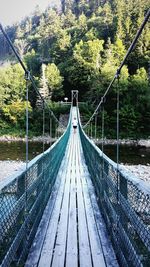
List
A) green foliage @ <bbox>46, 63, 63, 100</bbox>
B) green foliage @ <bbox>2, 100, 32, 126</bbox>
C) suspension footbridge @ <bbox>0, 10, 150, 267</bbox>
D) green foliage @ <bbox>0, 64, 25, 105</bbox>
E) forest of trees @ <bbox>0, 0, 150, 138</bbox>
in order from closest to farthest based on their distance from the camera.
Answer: suspension footbridge @ <bbox>0, 10, 150, 267</bbox>, forest of trees @ <bbox>0, 0, 150, 138</bbox>, green foliage @ <bbox>2, 100, 32, 126</bbox>, green foliage @ <bbox>0, 64, 25, 105</bbox>, green foliage @ <bbox>46, 63, 63, 100</bbox>

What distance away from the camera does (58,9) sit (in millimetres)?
84375

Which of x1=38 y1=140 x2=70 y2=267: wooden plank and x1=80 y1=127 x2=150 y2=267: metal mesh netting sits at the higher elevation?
x1=80 y1=127 x2=150 y2=267: metal mesh netting

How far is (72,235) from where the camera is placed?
260 centimetres

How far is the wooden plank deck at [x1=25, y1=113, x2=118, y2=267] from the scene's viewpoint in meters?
2.10

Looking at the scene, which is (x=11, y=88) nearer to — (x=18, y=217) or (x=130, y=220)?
(x=18, y=217)

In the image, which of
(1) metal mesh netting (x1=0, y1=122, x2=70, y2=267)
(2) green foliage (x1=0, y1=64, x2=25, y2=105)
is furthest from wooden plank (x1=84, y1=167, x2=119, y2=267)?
(2) green foliage (x1=0, y1=64, x2=25, y2=105)

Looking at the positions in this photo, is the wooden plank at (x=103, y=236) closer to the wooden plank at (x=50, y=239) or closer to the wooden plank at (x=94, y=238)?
the wooden plank at (x=94, y=238)

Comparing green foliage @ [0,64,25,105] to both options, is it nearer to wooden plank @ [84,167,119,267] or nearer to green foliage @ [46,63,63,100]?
green foliage @ [46,63,63,100]

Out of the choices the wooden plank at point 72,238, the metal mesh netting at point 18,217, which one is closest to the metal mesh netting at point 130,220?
the wooden plank at point 72,238

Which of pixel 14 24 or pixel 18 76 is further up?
pixel 14 24

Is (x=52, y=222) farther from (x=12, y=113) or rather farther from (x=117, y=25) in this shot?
(x=117, y=25)

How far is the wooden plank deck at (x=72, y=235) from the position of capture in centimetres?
210

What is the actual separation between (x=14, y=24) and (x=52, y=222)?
301ft

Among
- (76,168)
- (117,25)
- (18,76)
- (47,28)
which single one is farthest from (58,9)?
(76,168)
